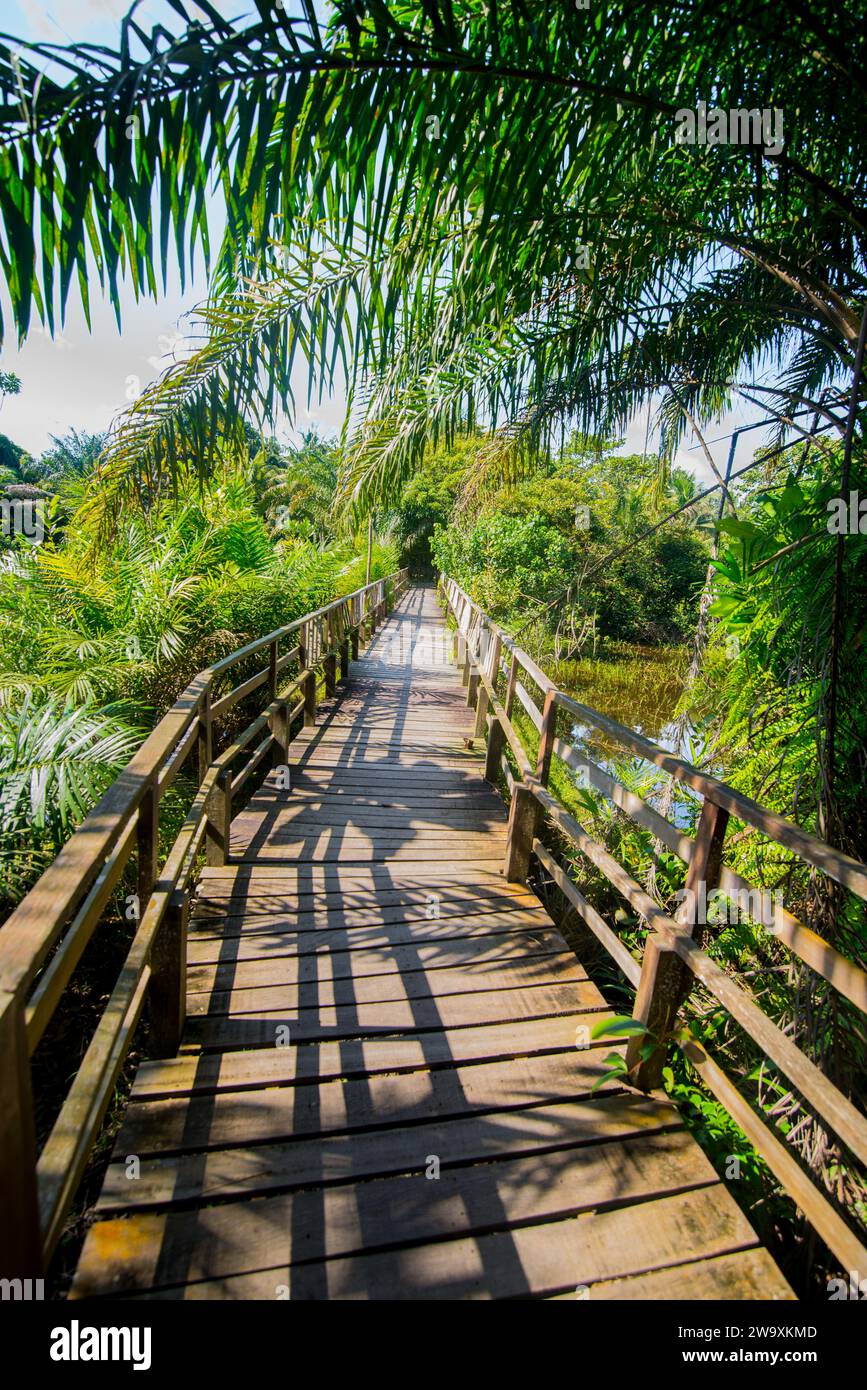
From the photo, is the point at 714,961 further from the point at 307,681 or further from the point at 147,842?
the point at 307,681

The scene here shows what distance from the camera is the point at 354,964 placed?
2596 millimetres

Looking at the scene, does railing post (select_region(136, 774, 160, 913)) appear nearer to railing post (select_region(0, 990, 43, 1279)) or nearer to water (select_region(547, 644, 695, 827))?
railing post (select_region(0, 990, 43, 1279))

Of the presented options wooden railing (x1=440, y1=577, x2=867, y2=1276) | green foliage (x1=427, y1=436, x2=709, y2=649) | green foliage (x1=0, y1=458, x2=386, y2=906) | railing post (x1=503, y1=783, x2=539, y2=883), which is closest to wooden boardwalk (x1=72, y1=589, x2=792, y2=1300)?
railing post (x1=503, y1=783, x2=539, y2=883)

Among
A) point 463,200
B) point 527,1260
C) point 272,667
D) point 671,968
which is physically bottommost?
point 527,1260

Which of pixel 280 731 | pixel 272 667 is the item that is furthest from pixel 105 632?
pixel 280 731

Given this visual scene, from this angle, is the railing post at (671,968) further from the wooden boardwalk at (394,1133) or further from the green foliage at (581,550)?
the green foliage at (581,550)

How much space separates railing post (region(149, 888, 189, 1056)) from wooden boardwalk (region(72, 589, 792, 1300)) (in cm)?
9

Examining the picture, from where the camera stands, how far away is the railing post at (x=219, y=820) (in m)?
3.07

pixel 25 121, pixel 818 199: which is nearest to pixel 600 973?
pixel 818 199

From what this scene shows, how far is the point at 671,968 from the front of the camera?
194 cm

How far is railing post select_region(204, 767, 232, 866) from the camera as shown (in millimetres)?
3072

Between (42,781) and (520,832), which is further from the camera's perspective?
(520,832)

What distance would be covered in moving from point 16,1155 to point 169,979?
1.14 meters

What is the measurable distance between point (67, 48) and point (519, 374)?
279 cm
